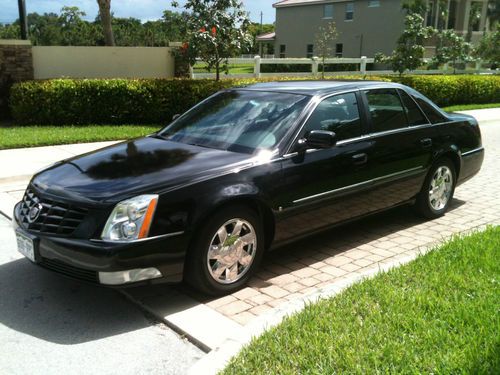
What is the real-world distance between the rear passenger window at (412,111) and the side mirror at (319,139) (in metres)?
1.62

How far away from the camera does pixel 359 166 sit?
512 centimetres

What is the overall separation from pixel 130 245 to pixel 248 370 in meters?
1.19

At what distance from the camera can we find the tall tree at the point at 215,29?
14039 mm

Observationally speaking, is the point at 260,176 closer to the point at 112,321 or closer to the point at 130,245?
the point at 130,245

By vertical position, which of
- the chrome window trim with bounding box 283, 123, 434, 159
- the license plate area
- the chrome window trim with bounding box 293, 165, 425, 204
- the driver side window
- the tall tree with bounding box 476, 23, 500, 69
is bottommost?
the license plate area

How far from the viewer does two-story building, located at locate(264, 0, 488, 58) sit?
38.6 meters

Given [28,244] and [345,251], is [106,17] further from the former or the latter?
[28,244]

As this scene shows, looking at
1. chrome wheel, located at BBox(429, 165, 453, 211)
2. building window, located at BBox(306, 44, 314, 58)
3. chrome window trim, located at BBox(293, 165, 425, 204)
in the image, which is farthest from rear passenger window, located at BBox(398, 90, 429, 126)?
building window, located at BBox(306, 44, 314, 58)

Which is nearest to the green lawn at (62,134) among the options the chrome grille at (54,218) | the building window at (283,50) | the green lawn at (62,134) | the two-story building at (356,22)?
the green lawn at (62,134)

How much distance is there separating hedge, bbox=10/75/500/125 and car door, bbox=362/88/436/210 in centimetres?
885

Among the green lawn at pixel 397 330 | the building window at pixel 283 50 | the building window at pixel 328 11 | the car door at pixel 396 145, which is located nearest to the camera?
the green lawn at pixel 397 330

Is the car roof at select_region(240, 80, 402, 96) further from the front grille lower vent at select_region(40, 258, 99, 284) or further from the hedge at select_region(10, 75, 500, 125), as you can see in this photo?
the hedge at select_region(10, 75, 500, 125)

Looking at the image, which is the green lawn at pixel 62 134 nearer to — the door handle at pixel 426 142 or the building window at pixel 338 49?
the door handle at pixel 426 142

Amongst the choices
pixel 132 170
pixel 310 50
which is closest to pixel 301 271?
pixel 132 170
